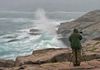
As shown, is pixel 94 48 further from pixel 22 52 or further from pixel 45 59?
pixel 22 52

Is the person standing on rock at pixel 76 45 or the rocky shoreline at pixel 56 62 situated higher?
the person standing on rock at pixel 76 45

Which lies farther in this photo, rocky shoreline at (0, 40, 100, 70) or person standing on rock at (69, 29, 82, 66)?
rocky shoreline at (0, 40, 100, 70)

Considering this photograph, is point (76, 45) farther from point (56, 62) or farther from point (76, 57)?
point (56, 62)

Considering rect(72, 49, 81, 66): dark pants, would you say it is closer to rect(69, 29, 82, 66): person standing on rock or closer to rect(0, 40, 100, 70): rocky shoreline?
rect(69, 29, 82, 66): person standing on rock

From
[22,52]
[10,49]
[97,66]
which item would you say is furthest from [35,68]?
[10,49]

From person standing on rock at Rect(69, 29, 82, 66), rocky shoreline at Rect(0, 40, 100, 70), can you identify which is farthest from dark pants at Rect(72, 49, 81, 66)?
rocky shoreline at Rect(0, 40, 100, 70)

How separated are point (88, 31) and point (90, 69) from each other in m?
46.6

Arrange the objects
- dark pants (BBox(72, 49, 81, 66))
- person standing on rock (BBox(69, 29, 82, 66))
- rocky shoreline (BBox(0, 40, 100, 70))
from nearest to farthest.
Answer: person standing on rock (BBox(69, 29, 82, 66)) → dark pants (BBox(72, 49, 81, 66)) → rocky shoreline (BBox(0, 40, 100, 70))

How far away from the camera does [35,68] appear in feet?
93.4

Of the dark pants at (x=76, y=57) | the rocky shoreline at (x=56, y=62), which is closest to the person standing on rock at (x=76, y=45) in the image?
the dark pants at (x=76, y=57)

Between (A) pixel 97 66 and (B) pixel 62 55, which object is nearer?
(A) pixel 97 66

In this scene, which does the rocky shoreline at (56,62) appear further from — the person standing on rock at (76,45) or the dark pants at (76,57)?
the person standing on rock at (76,45)

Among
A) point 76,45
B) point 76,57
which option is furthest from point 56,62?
point 76,45

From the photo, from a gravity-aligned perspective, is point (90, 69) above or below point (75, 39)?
below
